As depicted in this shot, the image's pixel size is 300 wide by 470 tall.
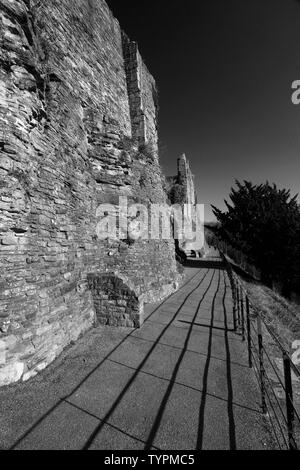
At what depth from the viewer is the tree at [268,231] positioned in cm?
1410

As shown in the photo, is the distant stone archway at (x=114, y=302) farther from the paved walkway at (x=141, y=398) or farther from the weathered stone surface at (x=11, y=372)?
the weathered stone surface at (x=11, y=372)

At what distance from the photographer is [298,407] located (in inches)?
127

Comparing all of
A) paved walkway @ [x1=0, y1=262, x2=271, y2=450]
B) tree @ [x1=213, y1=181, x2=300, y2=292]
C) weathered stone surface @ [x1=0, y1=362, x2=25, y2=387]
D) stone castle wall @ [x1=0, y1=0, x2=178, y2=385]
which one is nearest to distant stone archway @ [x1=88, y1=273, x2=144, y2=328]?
stone castle wall @ [x1=0, y1=0, x2=178, y2=385]

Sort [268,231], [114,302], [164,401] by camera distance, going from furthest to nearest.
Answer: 1. [268,231]
2. [114,302]
3. [164,401]

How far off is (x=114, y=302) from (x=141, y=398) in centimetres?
261

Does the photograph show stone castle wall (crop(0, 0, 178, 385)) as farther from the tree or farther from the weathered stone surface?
the tree

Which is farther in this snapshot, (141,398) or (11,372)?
(11,372)

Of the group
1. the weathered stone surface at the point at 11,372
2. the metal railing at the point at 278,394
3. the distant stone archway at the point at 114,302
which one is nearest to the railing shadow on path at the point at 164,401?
the metal railing at the point at 278,394

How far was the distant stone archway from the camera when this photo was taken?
5387 millimetres

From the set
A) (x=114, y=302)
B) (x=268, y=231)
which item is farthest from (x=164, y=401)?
(x=268, y=231)

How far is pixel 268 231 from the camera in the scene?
49.1 feet

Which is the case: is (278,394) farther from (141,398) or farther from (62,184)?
(62,184)

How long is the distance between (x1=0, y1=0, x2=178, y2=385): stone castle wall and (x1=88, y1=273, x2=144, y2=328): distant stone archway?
0.02 meters

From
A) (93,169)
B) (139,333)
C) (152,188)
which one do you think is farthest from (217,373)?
(152,188)
